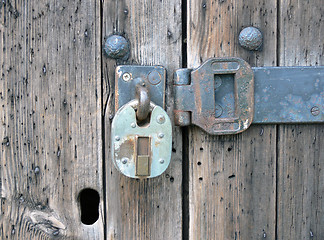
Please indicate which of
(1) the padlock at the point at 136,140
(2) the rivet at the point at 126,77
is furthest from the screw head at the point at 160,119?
(2) the rivet at the point at 126,77

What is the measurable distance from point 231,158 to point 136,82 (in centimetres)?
27

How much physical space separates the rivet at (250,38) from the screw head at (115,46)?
248mm

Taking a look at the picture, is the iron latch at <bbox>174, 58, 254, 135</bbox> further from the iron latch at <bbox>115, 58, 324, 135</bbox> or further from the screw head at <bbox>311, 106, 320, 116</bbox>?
the screw head at <bbox>311, 106, 320, 116</bbox>

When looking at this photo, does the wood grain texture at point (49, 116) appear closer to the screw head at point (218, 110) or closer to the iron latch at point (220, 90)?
the iron latch at point (220, 90)

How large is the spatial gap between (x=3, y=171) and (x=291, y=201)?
639 millimetres

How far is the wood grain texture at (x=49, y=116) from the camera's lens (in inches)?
27.2

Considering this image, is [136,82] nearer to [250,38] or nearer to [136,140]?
[136,140]

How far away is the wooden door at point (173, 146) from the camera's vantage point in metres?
0.70

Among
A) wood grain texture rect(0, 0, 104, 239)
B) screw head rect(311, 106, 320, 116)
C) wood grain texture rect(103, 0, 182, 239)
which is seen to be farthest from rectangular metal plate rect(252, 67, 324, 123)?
wood grain texture rect(0, 0, 104, 239)

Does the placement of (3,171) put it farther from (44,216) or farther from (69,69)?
(69,69)

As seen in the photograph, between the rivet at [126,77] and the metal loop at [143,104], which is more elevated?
the rivet at [126,77]

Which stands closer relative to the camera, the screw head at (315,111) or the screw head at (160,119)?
the screw head at (160,119)

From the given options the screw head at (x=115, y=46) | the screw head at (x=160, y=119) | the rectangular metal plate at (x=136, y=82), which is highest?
the screw head at (x=115, y=46)

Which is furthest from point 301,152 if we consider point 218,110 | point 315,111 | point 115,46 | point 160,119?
point 115,46
